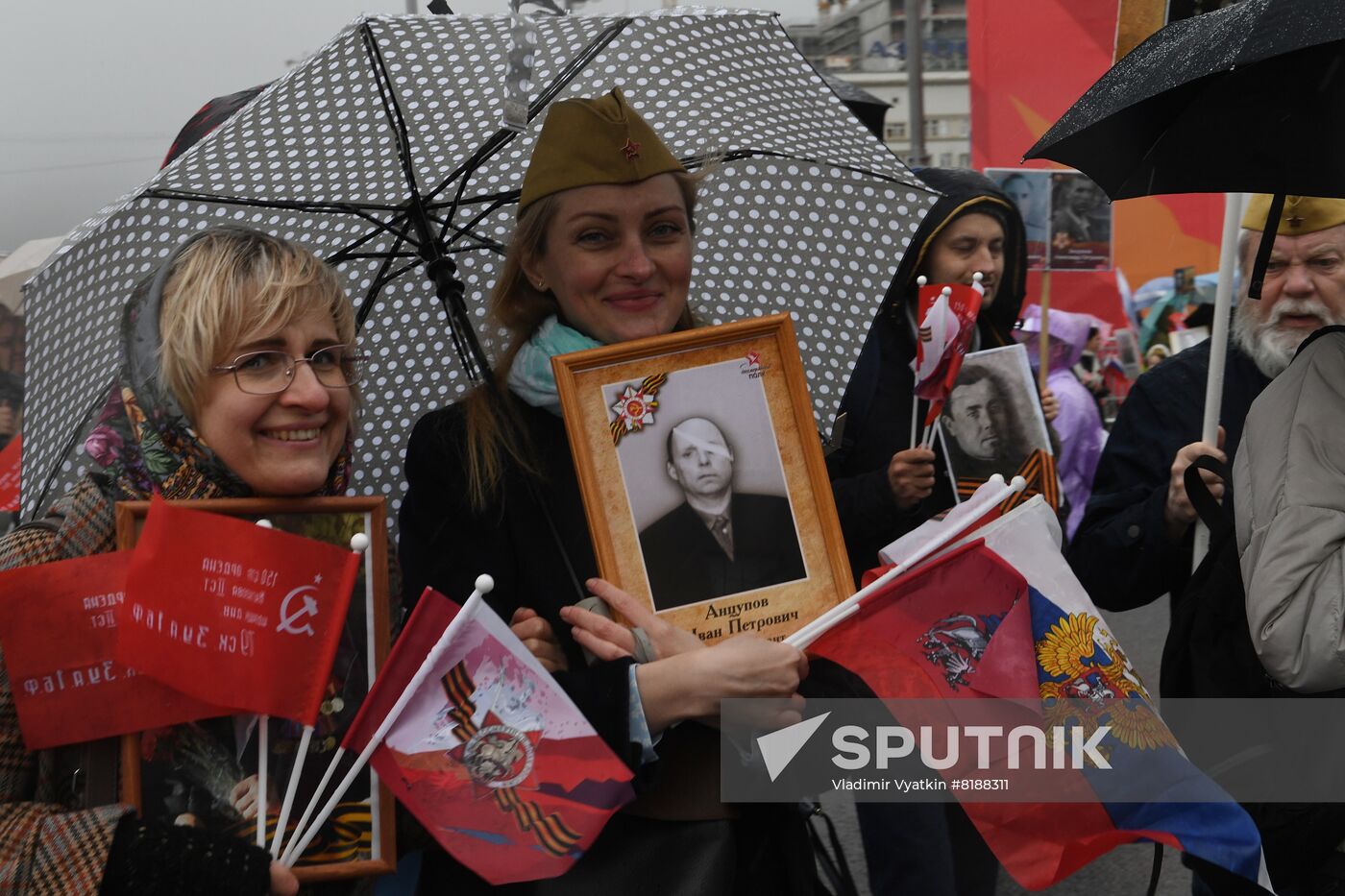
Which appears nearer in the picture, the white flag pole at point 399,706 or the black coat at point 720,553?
the white flag pole at point 399,706

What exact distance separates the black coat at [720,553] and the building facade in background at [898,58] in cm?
7276

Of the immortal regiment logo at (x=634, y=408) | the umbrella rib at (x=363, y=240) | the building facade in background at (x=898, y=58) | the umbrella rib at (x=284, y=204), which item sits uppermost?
the building facade in background at (x=898, y=58)

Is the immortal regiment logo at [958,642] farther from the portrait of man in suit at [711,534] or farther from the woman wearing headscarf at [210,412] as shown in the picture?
the woman wearing headscarf at [210,412]

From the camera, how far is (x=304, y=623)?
6.25 feet

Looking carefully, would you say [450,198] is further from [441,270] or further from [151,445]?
[151,445]

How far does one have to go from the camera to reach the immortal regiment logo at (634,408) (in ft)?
6.84

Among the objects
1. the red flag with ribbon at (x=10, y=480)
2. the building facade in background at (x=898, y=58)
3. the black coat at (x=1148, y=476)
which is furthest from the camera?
the building facade in background at (x=898, y=58)

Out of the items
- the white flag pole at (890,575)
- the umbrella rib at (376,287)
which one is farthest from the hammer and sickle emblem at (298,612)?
the umbrella rib at (376,287)

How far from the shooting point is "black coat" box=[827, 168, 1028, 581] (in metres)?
3.39

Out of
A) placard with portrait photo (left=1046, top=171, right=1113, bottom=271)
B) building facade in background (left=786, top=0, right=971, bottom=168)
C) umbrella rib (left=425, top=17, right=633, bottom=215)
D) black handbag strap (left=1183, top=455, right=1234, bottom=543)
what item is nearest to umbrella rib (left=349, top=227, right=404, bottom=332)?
umbrella rib (left=425, top=17, right=633, bottom=215)

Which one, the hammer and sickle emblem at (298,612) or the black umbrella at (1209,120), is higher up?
the black umbrella at (1209,120)

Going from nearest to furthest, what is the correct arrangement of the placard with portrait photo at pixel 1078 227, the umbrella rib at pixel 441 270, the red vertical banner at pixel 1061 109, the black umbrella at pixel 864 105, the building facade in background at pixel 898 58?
the umbrella rib at pixel 441 270
the black umbrella at pixel 864 105
the placard with portrait photo at pixel 1078 227
the red vertical banner at pixel 1061 109
the building facade in background at pixel 898 58

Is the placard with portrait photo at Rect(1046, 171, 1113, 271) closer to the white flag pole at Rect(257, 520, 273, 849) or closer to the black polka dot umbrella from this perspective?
the black polka dot umbrella

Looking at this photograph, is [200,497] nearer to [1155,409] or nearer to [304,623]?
[304,623]
